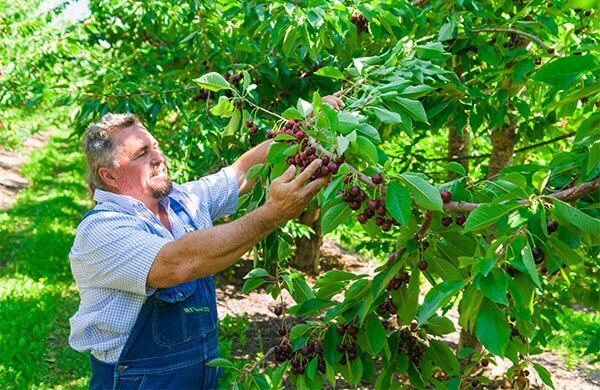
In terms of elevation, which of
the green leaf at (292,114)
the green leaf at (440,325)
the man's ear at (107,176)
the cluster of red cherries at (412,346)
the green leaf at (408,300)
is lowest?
the cluster of red cherries at (412,346)

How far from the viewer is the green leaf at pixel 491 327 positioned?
1.35m

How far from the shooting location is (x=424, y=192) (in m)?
1.62

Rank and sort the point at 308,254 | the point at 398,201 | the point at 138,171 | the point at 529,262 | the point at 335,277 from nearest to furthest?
the point at 529,262
the point at 398,201
the point at 335,277
the point at 138,171
the point at 308,254

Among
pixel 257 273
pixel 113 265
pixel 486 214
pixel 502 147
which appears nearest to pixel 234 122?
pixel 257 273

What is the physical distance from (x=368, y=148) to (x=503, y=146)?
282cm

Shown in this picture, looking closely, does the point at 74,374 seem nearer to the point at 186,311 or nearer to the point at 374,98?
the point at 186,311

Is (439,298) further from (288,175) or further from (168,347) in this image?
(168,347)

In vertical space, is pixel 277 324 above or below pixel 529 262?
below

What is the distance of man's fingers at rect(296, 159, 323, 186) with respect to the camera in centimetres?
178

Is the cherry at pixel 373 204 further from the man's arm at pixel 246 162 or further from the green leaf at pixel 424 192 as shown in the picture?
the man's arm at pixel 246 162

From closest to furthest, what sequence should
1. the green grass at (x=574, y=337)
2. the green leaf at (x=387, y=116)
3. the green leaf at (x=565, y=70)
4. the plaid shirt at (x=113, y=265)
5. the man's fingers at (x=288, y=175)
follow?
the green leaf at (x=565, y=70)
the green leaf at (x=387, y=116)
the man's fingers at (x=288, y=175)
the plaid shirt at (x=113, y=265)
the green grass at (x=574, y=337)

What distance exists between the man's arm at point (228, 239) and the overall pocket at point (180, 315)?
0.26 metres

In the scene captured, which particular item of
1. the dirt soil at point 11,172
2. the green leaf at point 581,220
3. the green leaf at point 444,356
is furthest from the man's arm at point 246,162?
the dirt soil at point 11,172

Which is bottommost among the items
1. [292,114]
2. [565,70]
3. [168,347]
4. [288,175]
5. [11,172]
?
[11,172]
